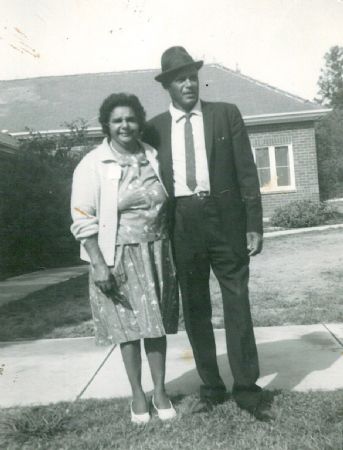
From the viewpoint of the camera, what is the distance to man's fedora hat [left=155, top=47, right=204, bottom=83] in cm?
347

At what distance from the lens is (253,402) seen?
3.44 meters

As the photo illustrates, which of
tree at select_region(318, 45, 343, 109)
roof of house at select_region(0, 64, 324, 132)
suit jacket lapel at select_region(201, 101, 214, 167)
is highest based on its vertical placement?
tree at select_region(318, 45, 343, 109)

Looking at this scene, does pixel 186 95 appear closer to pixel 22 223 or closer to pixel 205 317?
pixel 205 317

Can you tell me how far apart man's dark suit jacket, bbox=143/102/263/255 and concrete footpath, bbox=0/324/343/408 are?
3.71ft

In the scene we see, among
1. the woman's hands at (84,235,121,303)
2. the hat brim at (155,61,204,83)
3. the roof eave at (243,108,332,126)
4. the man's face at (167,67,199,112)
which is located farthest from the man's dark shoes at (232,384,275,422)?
the roof eave at (243,108,332,126)

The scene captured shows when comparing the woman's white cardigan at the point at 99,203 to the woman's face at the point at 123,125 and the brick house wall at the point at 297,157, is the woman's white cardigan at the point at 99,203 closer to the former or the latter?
the woman's face at the point at 123,125

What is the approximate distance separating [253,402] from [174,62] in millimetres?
2029

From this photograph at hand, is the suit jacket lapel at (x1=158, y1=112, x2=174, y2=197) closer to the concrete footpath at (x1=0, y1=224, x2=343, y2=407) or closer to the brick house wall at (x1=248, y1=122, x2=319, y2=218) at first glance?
the concrete footpath at (x1=0, y1=224, x2=343, y2=407)

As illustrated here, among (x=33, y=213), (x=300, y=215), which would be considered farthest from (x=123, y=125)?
(x=300, y=215)

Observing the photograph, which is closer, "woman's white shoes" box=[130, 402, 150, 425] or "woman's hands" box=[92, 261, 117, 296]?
"woman's hands" box=[92, 261, 117, 296]

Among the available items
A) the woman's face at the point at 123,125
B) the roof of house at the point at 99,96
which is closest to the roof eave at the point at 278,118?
the roof of house at the point at 99,96

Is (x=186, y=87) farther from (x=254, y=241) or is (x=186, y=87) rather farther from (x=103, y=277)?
(x=103, y=277)

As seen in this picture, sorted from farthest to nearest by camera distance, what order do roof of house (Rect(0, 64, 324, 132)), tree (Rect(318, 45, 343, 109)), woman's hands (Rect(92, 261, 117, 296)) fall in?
tree (Rect(318, 45, 343, 109)) → roof of house (Rect(0, 64, 324, 132)) → woman's hands (Rect(92, 261, 117, 296))

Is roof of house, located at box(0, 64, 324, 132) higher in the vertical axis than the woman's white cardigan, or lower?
higher
